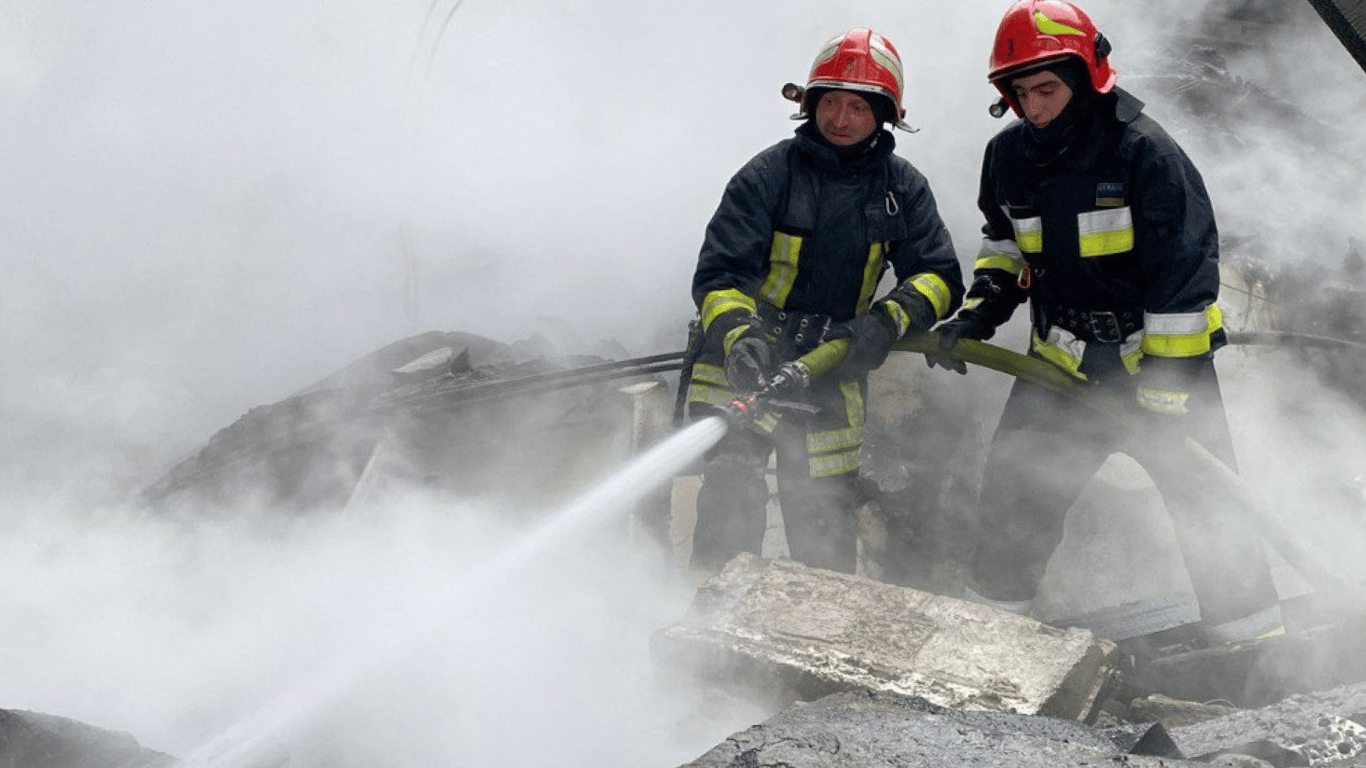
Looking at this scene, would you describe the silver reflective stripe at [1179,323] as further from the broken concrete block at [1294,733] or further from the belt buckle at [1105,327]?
the broken concrete block at [1294,733]

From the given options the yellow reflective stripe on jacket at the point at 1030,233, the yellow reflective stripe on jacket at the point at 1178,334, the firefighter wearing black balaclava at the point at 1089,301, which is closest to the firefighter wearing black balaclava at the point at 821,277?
the firefighter wearing black balaclava at the point at 1089,301

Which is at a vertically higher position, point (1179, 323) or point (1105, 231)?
point (1105, 231)

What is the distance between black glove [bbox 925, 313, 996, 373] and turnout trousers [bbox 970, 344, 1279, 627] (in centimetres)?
23

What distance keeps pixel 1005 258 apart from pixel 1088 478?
86cm

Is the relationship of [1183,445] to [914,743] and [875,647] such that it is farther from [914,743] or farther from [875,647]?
[914,743]

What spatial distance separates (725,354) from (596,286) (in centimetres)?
300

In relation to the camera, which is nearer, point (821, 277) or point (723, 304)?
point (723, 304)

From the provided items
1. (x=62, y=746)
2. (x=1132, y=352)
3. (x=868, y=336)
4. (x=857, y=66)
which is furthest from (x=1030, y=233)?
(x=62, y=746)

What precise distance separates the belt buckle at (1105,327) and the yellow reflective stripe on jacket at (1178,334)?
180 mm

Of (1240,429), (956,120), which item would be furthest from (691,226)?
(1240,429)

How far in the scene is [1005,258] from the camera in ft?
14.0

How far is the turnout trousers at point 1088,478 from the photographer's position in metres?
3.82

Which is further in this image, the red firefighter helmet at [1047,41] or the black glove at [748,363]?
the black glove at [748,363]

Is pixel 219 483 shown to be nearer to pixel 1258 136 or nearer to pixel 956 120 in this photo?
pixel 956 120
